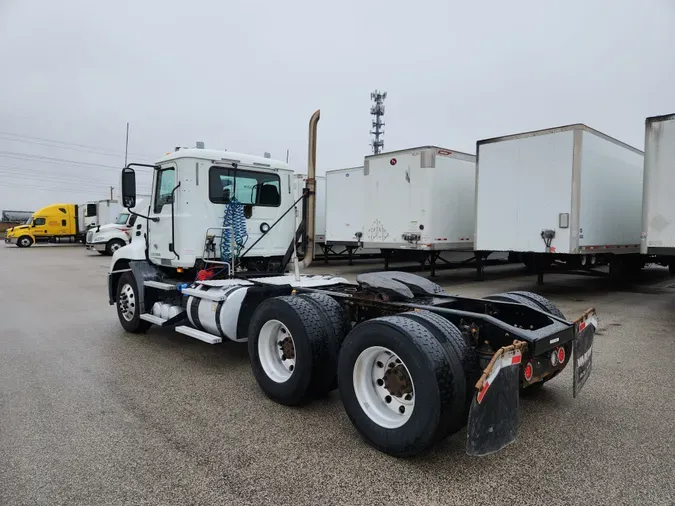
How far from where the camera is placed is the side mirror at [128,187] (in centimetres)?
586

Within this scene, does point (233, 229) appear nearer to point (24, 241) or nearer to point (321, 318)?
point (321, 318)

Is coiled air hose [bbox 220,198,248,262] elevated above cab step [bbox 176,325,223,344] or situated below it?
above

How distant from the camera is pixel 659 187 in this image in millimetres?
8594

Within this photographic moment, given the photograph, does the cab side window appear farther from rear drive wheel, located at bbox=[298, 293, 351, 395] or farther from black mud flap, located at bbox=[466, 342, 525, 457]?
black mud flap, located at bbox=[466, 342, 525, 457]

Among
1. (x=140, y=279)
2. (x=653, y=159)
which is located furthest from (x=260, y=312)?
(x=653, y=159)

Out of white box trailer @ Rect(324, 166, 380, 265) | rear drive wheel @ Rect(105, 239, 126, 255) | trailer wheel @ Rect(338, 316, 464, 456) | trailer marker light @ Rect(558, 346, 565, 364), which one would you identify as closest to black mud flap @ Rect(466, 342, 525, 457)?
trailer wheel @ Rect(338, 316, 464, 456)

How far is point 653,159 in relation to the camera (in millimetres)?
8641

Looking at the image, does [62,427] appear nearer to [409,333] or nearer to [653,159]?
[409,333]

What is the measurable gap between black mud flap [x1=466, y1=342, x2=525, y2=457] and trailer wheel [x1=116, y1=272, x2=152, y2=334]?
16.5 feet

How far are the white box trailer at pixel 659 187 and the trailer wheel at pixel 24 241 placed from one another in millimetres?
36014

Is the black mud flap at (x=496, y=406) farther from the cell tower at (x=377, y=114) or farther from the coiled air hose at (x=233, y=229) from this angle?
the cell tower at (x=377, y=114)

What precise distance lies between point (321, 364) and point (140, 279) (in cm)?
359

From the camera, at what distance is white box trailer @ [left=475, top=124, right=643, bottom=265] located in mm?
9648

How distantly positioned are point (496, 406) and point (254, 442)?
167 cm
